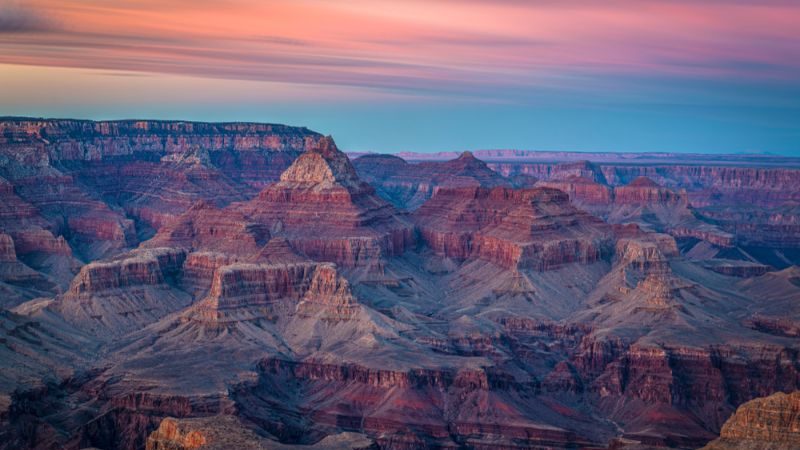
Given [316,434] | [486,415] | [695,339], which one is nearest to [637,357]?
[695,339]

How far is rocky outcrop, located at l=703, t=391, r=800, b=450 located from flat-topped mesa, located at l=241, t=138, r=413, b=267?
78284 mm

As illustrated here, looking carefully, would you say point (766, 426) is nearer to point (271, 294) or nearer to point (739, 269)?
point (271, 294)

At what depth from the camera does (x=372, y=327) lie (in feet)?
405

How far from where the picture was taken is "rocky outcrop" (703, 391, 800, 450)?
74.9 meters

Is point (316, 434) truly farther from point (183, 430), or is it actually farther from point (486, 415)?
point (183, 430)

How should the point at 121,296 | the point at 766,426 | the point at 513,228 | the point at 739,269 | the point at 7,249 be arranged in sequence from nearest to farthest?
the point at 766,426 → the point at 121,296 → the point at 7,249 → the point at 513,228 → the point at 739,269

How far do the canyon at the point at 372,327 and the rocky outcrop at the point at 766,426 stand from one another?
12 cm

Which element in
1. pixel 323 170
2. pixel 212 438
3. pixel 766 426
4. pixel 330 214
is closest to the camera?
pixel 766 426

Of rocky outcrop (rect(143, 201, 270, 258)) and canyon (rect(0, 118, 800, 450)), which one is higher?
rocky outcrop (rect(143, 201, 270, 258))

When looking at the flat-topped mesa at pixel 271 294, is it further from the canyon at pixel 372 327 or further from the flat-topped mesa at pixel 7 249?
the flat-topped mesa at pixel 7 249

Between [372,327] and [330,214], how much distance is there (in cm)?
3665

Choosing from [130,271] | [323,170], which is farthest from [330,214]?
[130,271]

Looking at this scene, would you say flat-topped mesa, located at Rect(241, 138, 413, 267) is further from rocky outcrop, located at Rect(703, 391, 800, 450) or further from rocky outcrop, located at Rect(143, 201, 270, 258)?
rocky outcrop, located at Rect(703, 391, 800, 450)

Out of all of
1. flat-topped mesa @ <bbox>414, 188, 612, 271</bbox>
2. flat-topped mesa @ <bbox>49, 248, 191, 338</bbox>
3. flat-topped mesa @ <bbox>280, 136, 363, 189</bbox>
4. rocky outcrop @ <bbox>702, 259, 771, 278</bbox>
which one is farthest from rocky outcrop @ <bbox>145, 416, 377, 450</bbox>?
rocky outcrop @ <bbox>702, 259, 771, 278</bbox>
